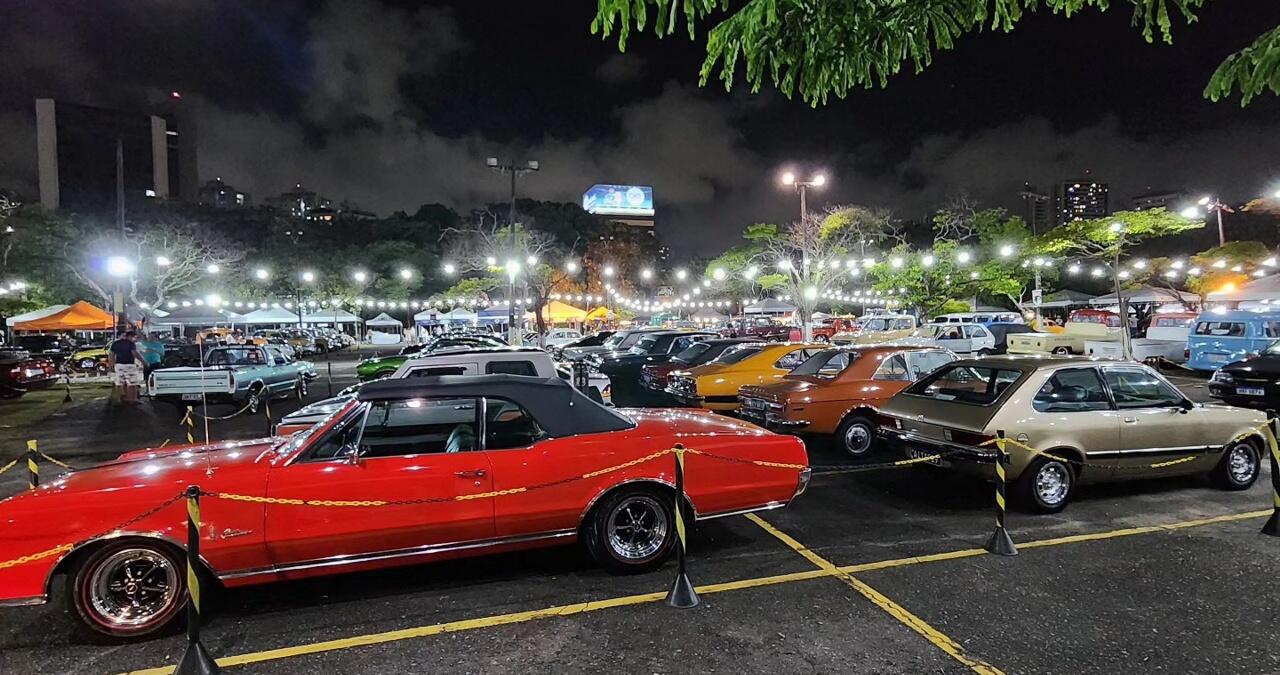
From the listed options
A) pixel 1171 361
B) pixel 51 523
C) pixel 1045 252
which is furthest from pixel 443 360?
pixel 1045 252

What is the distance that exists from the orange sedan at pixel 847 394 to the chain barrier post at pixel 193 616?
6.76 m

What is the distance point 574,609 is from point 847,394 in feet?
18.6

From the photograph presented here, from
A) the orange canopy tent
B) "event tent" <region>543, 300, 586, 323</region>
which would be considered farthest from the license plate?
"event tent" <region>543, 300, 586, 323</region>

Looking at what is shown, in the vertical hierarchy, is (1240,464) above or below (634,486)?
below

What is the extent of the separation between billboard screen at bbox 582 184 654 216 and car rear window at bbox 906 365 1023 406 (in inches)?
3812

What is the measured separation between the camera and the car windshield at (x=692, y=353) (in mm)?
14366

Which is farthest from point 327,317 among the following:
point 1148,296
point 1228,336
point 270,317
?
point 1148,296

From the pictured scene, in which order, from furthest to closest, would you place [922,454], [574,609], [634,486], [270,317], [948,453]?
[270,317] → [922,454] → [948,453] → [634,486] → [574,609]

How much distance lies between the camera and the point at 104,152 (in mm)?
74438

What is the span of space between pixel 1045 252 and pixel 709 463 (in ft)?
86.9

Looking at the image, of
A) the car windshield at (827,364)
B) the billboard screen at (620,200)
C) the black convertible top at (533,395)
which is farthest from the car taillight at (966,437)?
the billboard screen at (620,200)

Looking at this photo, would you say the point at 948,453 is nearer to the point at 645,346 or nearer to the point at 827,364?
the point at 827,364

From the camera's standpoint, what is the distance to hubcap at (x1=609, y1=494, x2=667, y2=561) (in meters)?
4.84

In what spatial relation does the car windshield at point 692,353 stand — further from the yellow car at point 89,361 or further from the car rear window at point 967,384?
the yellow car at point 89,361
